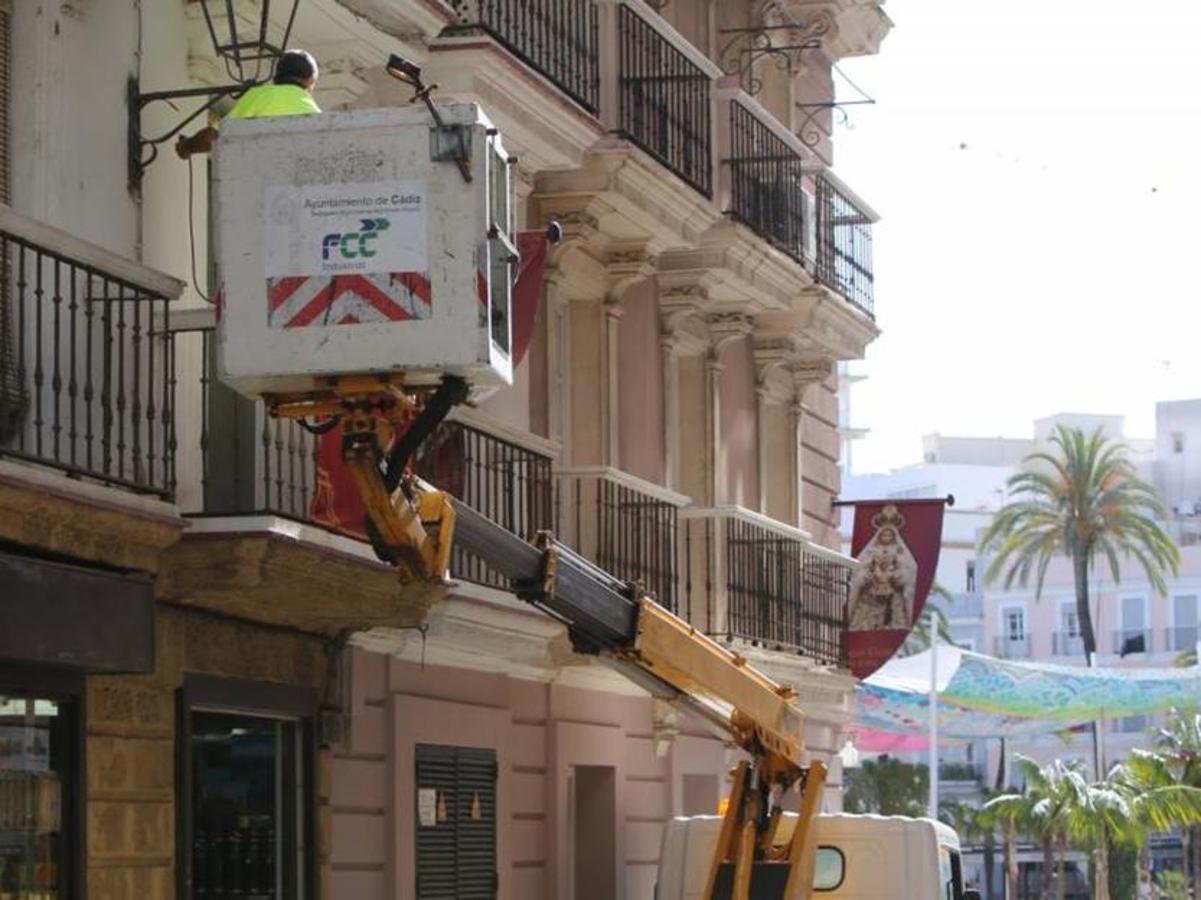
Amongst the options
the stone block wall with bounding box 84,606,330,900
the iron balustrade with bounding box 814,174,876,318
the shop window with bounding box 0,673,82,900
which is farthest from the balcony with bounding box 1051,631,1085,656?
the shop window with bounding box 0,673,82,900

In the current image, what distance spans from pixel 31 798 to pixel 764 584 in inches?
461

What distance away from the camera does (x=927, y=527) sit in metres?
26.5

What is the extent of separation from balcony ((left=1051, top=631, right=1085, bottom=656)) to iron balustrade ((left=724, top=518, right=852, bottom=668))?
6596 cm

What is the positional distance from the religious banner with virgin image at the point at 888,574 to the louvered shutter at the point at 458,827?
780cm

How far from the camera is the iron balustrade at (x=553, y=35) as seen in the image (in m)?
17.5

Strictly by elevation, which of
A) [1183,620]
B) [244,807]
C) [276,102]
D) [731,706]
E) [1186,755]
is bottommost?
[244,807]

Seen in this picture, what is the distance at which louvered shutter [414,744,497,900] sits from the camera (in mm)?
17797

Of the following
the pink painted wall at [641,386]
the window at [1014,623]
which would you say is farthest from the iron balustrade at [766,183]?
the window at [1014,623]

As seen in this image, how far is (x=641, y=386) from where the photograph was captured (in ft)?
73.3

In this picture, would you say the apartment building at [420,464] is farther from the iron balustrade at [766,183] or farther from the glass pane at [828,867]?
the glass pane at [828,867]

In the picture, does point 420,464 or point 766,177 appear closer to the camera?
point 420,464

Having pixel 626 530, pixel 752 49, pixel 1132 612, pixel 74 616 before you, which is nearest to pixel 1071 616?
→ pixel 1132 612

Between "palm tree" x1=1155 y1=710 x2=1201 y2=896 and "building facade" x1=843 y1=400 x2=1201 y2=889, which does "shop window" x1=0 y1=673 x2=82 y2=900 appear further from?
"building facade" x1=843 y1=400 x2=1201 y2=889

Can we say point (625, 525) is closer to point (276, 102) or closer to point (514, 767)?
point (514, 767)
